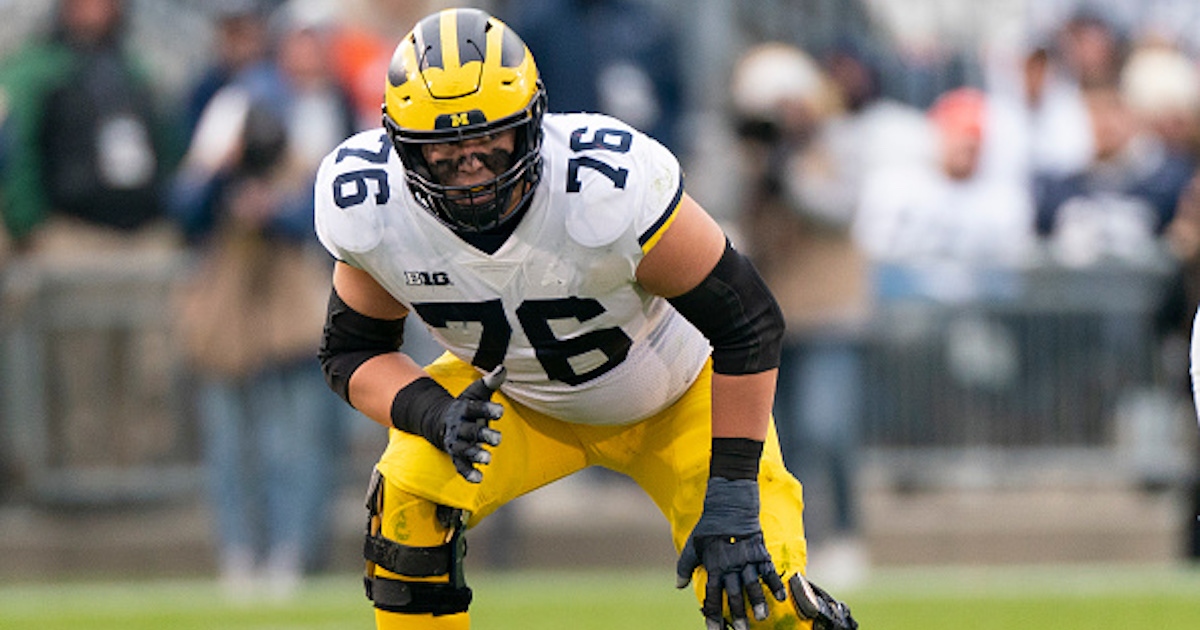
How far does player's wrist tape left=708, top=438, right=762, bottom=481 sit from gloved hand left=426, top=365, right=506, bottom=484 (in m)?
0.54

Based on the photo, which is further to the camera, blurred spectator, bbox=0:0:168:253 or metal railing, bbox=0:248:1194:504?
metal railing, bbox=0:248:1194:504

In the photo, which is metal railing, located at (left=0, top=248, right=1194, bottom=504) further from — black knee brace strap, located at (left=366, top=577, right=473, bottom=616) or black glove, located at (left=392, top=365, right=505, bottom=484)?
black glove, located at (left=392, top=365, right=505, bottom=484)

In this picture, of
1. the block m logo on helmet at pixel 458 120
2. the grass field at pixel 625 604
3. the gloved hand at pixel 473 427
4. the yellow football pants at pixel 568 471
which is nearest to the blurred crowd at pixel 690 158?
the grass field at pixel 625 604

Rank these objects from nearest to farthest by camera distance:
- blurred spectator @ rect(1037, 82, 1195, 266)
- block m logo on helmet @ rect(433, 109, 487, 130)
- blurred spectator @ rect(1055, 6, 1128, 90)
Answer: block m logo on helmet @ rect(433, 109, 487, 130) → blurred spectator @ rect(1037, 82, 1195, 266) → blurred spectator @ rect(1055, 6, 1128, 90)

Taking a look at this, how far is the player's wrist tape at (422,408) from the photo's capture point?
5.06 metres

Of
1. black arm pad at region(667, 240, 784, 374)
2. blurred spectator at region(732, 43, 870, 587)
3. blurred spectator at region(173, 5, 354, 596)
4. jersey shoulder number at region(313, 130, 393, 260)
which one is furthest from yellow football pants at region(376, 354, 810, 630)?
blurred spectator at region(173, 5, 354, 596)

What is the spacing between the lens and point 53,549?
1038cm

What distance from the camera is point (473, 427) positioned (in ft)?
16.0

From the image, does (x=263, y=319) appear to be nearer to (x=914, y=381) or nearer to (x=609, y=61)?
(x=609, y=61)

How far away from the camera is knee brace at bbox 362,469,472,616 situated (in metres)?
5.18

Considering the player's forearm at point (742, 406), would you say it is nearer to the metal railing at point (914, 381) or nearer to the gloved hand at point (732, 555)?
the gloved hand at point (732, 555)

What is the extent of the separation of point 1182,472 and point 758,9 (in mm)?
3191

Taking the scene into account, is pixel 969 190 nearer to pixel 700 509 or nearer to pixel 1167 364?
pixel 1167 364

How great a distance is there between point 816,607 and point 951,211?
5731 mm
